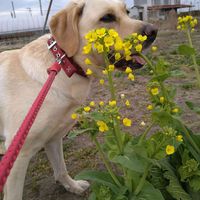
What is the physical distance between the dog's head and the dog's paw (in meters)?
1.09

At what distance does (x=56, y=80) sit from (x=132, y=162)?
1.09m

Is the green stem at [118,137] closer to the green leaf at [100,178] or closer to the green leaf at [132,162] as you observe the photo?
the green leaf at [132,162]

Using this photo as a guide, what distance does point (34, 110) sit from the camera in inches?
55.1

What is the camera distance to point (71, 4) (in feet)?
8.07

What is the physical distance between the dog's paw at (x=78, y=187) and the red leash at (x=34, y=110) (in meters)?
1.01

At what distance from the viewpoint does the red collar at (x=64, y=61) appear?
2.28 m

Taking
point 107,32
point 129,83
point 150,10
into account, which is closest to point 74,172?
point 107,32

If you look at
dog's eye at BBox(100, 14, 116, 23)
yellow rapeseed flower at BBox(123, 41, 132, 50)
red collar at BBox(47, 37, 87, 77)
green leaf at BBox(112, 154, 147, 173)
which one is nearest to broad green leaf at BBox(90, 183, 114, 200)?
green leaf at BBox(112, 154, 147, 173)

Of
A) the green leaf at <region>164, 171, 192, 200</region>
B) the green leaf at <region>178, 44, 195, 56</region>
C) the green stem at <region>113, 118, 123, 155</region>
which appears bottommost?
the green leaf at <region>164, 171, 192, 200</region>

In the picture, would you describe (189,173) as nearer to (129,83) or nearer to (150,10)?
(129,83)

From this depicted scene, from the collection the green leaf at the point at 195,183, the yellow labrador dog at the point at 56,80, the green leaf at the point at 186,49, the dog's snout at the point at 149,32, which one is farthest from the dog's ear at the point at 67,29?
the green leaf at the point at 195,183

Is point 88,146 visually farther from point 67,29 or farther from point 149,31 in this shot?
point 149,31

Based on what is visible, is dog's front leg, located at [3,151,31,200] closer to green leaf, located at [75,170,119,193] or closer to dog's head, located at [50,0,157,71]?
green leaf, located at [75,170,119,193]

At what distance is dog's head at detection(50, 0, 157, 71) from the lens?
225 centimetres
